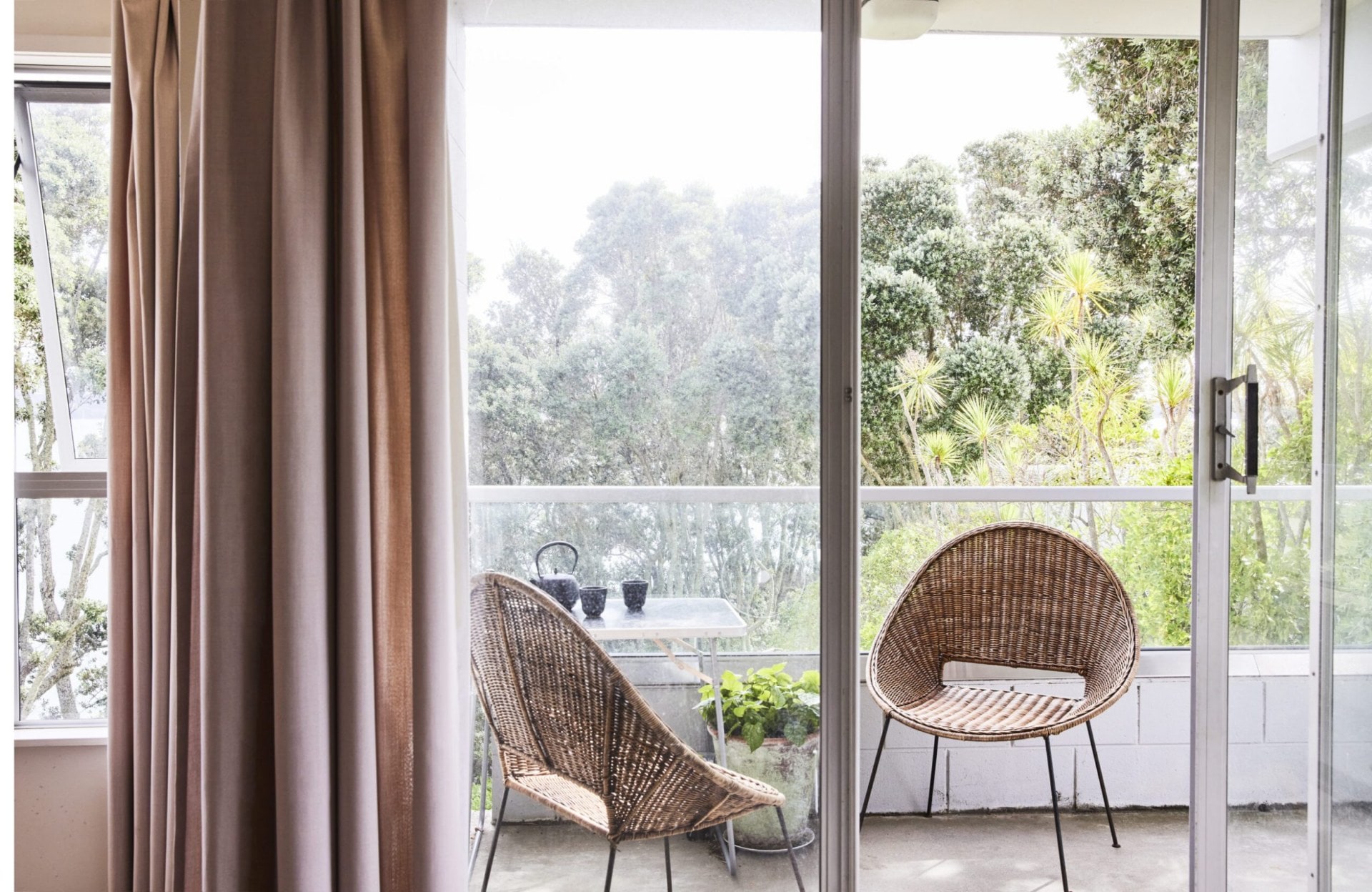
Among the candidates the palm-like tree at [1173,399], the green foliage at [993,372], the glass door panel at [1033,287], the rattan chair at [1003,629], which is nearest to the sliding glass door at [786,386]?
the rattan chair at [1003,629]

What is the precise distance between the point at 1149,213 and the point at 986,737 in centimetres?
390

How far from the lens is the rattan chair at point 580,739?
1.55 metres

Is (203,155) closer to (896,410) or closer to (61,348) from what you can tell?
(61,348)

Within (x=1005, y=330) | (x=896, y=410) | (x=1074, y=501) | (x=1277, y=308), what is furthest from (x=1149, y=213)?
(x=1277, y=308)

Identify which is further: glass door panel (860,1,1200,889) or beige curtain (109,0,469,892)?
glass door panel (860,1,1200,889)

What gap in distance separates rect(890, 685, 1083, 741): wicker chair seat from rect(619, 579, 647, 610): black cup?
3.37 ft

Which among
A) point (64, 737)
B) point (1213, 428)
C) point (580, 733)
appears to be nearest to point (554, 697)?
point (580, 733)

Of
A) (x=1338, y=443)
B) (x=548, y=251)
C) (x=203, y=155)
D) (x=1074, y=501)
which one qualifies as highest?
(x=203, y=155)

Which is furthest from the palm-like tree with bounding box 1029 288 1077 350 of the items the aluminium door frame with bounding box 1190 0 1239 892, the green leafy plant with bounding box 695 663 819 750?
the green leafy plant with bounding box 695 663 819 750

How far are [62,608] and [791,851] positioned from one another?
1.86 meters

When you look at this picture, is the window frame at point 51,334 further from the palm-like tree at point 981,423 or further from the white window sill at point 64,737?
the palm-like tree at point 981,423

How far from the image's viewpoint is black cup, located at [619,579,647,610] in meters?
1.67

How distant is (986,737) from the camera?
224cm

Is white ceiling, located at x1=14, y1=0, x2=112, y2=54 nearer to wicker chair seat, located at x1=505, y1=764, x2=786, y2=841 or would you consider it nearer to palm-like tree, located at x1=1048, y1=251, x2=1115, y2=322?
wicker chair seat, located at x1=505, y1=764, x2=786, y2=841
